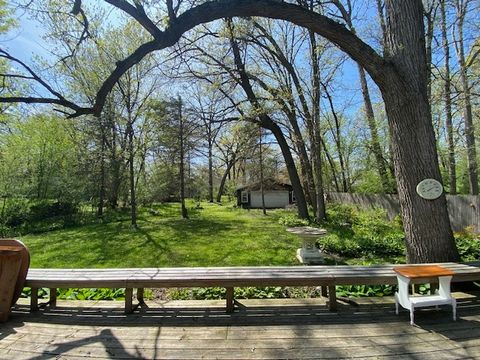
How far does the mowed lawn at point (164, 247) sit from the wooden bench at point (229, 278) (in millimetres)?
3958

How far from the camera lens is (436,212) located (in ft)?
14.5

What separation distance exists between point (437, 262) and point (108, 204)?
22.4 m

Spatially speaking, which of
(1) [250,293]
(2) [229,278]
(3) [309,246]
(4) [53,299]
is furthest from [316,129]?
(4) [53,299]

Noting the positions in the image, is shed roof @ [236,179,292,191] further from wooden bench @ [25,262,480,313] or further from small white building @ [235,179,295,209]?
wooden bench @ [25,262,480,313]

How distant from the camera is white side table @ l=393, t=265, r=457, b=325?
11.4ft

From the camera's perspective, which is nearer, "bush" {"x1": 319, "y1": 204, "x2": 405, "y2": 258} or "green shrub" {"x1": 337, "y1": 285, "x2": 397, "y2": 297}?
"green shrub" {"x1": 337, "y1": 285, "x2": 397, "y2": 297}

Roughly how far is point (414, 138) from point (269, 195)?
28.6 metres

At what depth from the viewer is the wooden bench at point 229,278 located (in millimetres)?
3822

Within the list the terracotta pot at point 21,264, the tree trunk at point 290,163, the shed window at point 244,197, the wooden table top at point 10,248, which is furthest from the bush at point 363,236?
the shed window at point 244,197

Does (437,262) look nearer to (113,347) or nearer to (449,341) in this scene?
(449,341)

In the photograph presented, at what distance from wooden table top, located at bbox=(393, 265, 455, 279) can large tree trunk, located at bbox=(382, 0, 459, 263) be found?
0.70 m

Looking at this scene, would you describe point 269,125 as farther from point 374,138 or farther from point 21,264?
point 21,264

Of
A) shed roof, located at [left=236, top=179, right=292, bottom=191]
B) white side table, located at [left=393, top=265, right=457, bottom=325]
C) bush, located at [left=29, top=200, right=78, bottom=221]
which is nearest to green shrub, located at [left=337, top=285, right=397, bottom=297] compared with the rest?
white side table, located at [left=393, top=265, right=457, bottom=325]

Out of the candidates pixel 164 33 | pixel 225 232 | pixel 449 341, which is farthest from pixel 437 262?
pixel 225 232
